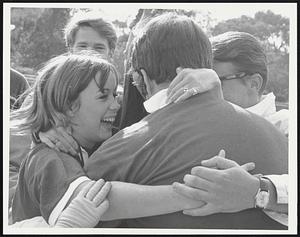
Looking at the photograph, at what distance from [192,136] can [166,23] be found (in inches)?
14.6

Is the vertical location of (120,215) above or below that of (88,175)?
below

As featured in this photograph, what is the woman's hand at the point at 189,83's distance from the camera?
4.79 feet

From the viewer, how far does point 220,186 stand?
152 cm

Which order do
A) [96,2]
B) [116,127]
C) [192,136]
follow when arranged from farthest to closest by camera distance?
1. [96,2]
2. [116,127]
3. [192,136]

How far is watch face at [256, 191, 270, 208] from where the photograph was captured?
1.54 meters

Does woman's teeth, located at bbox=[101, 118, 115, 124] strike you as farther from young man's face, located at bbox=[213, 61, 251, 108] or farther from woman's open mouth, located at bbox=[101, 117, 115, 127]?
young man's face, located at bbox=[213, 61, 251, 108]

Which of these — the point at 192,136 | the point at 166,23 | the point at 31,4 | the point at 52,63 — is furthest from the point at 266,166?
the point at 31,4

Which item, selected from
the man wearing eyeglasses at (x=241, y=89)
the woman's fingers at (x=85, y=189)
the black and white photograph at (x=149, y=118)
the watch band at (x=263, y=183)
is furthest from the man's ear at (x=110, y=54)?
the watch band at (x=263, y=183)

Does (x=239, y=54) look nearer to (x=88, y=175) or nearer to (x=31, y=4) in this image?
(x=88, y=175)

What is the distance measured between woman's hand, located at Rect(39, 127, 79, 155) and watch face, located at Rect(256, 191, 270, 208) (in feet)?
2.04

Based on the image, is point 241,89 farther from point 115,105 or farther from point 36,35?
point 36,35

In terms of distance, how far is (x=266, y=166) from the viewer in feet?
5.00

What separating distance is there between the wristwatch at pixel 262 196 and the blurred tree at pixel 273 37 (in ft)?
1.33

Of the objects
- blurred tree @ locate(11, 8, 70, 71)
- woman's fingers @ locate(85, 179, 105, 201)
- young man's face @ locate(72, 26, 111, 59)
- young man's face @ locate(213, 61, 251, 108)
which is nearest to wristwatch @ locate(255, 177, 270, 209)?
young man's face @ locate(213, 61, 251, 108)
